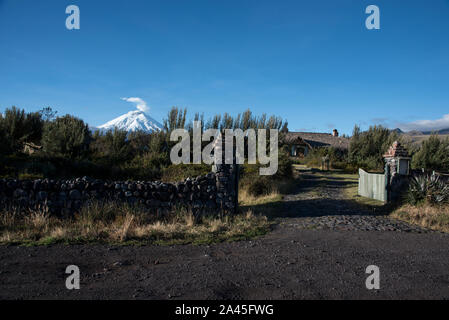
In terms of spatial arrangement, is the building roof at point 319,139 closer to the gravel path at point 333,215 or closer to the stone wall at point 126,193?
the gravel path at point 333,215

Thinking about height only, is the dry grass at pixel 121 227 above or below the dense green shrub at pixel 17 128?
below

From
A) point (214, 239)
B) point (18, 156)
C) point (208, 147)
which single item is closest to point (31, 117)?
point (18, 156)

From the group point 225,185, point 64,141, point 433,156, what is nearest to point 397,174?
point 225,185

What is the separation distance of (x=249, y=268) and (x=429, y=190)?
9.25 metres

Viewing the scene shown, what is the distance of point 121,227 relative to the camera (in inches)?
279

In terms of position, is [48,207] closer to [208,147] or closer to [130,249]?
[130,249]

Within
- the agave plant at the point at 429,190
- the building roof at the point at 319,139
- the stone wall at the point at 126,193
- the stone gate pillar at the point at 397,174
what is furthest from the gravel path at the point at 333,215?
the building roof at the point at 319,139

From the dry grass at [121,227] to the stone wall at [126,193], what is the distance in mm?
305

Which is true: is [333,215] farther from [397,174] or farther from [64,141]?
[64,141]

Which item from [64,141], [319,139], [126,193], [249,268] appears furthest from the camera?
[319,139]

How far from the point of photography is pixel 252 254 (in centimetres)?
584

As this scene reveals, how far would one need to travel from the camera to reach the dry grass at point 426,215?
8770 mm

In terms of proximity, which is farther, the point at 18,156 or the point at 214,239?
the point at 18,156
